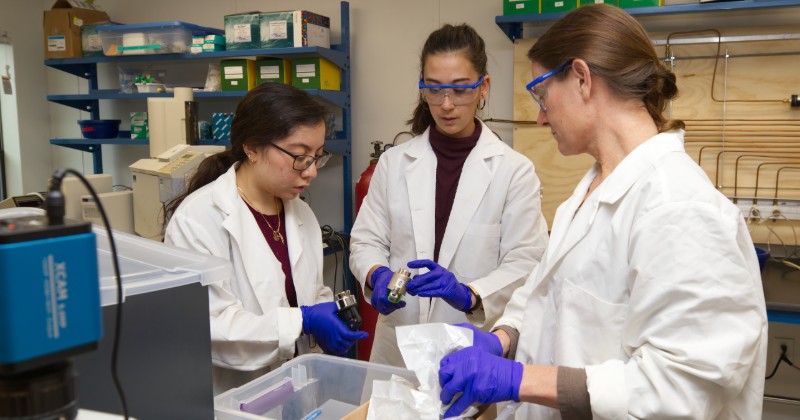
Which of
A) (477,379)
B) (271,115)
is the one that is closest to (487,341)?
(477,379)

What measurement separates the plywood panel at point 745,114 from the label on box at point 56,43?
321cm

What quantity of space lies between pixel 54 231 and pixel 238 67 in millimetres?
2819

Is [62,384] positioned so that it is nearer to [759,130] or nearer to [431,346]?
[431,346]

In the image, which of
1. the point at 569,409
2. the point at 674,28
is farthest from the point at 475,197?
the point at 674,28

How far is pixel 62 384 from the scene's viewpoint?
447 millimetres

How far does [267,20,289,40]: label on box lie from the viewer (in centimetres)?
295

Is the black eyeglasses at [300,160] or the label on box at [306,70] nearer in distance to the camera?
the black eyeglasses at [300,160]

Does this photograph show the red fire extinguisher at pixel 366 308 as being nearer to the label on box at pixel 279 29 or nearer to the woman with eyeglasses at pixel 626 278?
the label on box at pixel 279 29

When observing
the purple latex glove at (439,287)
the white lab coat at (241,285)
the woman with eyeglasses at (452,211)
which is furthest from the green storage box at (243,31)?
the purple latex glove at (439,287)

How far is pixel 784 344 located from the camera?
273 cm

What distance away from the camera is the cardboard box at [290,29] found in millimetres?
2920

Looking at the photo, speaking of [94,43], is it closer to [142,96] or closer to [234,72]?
[142,96]

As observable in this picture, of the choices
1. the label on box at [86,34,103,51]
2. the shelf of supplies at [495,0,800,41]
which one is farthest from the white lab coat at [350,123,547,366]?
the label on box at [86,34,103,51]

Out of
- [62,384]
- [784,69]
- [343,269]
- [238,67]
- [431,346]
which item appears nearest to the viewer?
[62,384]
